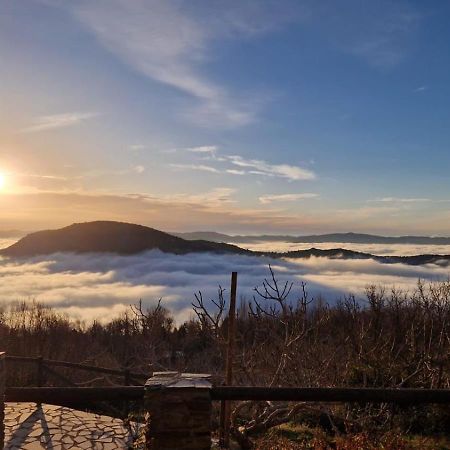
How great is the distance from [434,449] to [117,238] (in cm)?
16594

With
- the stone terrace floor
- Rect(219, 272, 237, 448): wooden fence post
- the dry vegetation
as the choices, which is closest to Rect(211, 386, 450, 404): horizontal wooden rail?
the dry vegetation

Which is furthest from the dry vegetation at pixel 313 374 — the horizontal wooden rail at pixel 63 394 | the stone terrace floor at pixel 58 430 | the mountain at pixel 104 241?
the mountain at pixel 104 241

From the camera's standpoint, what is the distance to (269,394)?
3.86 m

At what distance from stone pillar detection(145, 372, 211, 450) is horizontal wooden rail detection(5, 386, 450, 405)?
0.24 m

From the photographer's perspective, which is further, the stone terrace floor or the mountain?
the mountain

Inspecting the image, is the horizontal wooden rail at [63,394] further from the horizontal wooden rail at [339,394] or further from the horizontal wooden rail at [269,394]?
the horizontal wooden rail at [339,394]

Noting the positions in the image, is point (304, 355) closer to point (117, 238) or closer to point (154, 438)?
point (154, 438)

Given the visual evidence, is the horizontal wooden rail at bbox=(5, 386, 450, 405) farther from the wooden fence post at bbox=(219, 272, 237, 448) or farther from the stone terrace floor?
the stone terrace floor

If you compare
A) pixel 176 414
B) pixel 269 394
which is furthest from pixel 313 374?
pixel 269 394

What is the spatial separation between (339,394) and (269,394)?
550 millimetres

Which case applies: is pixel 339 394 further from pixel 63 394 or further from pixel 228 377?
pixel 228 377

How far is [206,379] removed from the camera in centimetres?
442

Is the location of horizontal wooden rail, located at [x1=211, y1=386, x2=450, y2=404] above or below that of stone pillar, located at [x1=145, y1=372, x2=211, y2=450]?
above

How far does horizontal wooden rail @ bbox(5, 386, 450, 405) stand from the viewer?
3809 mm
